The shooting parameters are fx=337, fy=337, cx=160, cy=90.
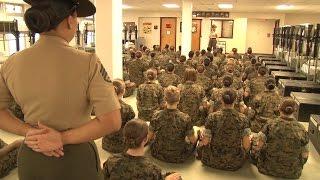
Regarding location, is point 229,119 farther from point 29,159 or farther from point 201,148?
point 29,159

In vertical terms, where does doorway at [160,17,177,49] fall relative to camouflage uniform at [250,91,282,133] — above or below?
above

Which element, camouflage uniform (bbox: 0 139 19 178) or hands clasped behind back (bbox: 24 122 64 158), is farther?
camouflage uniform (bbox: 0 139 19 178)

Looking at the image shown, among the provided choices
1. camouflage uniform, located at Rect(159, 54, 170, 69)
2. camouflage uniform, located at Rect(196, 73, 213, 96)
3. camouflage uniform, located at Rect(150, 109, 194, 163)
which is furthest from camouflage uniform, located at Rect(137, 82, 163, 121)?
camouflage uniform, located at Rect(159, 54, 170, 69)

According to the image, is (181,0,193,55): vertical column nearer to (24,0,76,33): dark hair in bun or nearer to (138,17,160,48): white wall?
(138,17,160,48): white wall

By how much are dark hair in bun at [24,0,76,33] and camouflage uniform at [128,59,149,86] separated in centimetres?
737

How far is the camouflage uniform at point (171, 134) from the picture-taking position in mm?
4090

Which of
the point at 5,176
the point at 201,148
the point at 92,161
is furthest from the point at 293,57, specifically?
the point at 92,161

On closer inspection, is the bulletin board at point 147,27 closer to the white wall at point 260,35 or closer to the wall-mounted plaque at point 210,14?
the wall-mounted plaque at point 210,14

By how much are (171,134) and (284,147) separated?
1.32 meters

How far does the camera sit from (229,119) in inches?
154

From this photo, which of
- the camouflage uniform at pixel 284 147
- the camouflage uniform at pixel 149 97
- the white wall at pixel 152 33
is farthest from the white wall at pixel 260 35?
the camouflage uniform at pixel 284 147

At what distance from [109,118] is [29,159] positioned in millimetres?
398

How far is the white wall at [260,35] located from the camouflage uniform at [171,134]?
1787 cm

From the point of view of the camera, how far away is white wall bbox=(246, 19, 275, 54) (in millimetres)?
20891
